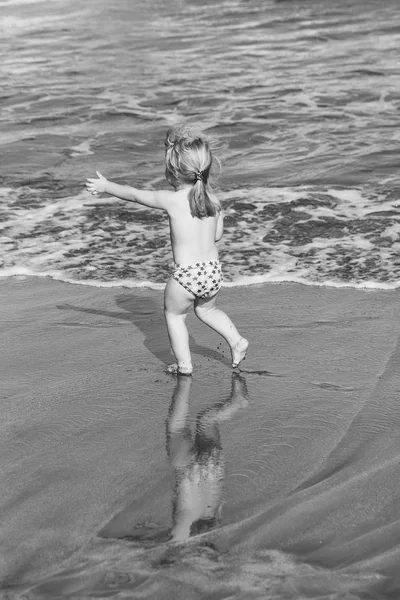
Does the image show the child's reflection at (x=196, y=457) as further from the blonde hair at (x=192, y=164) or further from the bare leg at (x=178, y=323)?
the blonde hair at (x=192, y=164)

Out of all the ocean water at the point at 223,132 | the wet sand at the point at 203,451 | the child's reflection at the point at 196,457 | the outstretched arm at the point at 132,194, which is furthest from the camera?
the ocean water at the point at 223,132

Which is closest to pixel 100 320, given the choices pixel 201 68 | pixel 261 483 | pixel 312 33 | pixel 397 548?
pixel 261 483

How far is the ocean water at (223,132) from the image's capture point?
661cm

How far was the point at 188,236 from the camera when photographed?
14.8 feet

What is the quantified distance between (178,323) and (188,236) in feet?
1.49

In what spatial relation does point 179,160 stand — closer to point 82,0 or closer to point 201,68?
point 201,68

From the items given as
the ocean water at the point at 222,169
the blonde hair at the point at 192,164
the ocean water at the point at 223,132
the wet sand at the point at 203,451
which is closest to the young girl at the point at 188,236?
the blonde hair at the point at 192,164

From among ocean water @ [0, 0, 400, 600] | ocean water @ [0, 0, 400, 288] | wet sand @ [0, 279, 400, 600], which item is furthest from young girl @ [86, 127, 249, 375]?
ocean water @ [0, 0, 400, 288]

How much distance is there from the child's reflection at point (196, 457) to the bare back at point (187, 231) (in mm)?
633

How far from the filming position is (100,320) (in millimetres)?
5277

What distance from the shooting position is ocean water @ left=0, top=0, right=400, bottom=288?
661 centimetres

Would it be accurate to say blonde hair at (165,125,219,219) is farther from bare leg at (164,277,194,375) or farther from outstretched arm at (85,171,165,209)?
bare leg at (164,277,194,375)

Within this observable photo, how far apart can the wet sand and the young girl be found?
0.66ft

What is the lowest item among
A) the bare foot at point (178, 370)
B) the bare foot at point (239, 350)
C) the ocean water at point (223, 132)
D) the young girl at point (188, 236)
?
the ocean water at point (223, 132)
